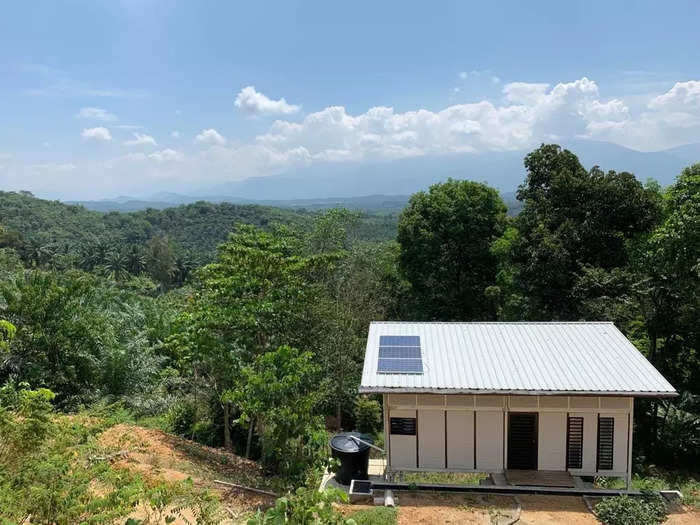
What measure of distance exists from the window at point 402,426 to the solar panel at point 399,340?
1810mm

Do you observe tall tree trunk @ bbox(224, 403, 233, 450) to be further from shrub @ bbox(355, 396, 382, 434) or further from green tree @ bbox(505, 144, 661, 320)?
green tree @ bbox(505, 144, 661, 320)

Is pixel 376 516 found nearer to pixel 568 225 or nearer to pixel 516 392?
pixel 516 392

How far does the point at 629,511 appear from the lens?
9.00 m

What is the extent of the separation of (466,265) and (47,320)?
2027cm

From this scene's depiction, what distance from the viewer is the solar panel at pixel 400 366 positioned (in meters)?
10.7

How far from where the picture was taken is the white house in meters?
10.2

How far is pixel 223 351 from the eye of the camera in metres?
12.7

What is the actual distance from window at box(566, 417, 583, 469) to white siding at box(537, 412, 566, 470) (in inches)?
3.2

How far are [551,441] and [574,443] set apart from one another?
47 cm

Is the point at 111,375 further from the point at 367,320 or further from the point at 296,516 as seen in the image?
the point at 296,516

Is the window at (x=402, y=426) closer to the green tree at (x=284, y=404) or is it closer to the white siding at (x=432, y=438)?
the white siding at (x=432, y=438)

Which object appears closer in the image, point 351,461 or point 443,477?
point 351,461

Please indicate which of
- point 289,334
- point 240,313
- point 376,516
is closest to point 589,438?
point 376,516

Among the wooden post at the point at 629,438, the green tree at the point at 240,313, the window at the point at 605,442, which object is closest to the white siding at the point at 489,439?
the window at the point at 605,442
